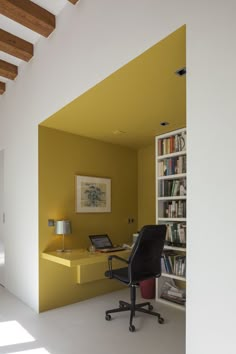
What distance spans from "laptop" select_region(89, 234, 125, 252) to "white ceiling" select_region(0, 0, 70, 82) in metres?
2.84

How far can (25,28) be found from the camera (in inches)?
134

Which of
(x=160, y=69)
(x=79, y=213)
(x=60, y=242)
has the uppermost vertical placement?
(x=160, y=69)

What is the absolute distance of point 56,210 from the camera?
3678 millimetres

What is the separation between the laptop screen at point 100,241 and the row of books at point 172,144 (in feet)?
4.93

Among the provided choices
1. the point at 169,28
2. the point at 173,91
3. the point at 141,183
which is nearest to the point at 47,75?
the point at 173,91

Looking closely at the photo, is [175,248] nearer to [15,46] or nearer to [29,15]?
[29,15]

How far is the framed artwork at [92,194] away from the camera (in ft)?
13.0

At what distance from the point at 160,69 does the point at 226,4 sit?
781 mm

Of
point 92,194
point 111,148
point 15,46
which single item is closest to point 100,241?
point 92,194

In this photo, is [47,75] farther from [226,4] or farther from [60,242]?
[226,4]

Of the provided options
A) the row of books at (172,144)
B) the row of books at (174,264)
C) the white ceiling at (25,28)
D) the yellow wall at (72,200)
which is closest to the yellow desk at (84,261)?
the yellow wall at (72,200)

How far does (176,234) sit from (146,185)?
1.28 metres

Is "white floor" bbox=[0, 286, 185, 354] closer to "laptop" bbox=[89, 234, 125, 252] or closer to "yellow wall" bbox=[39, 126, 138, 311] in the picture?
"yellow wall" bbox=[39, 126, 138, 311]

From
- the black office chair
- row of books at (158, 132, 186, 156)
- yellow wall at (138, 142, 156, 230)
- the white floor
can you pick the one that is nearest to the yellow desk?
the black office chair
